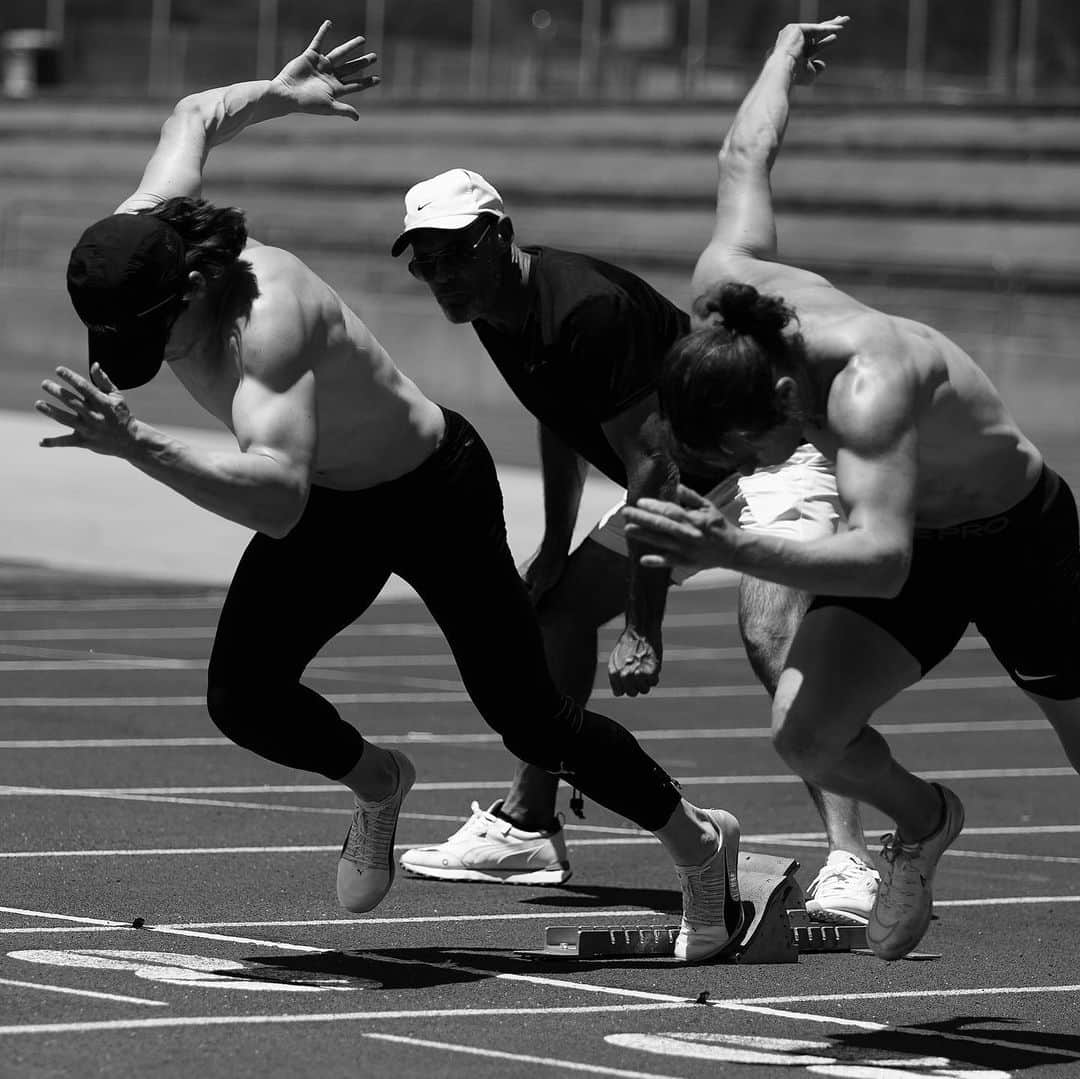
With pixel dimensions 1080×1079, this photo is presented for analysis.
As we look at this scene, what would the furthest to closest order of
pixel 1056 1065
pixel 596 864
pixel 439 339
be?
pixel 439 339 → pixel 596 864 → pixel 1056 1065

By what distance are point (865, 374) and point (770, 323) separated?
0.75 feet

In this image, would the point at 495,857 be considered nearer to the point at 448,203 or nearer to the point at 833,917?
the point at 833,917

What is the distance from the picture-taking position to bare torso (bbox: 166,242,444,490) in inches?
212

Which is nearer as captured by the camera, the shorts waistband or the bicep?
the shorts waistband

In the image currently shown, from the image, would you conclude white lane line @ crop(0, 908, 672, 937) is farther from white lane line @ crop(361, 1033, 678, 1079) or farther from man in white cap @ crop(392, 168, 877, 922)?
white lane line @ crop(361, 1033, 678, 1079)

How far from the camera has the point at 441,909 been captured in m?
6.78

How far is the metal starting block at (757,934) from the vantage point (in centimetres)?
601

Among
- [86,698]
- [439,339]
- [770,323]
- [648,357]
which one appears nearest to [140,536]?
[86,698]

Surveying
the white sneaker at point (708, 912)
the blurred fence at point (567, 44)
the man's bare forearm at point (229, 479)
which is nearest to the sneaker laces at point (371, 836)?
the white sneaker at point (708, 912)

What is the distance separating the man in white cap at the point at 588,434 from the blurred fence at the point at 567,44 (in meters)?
22.2

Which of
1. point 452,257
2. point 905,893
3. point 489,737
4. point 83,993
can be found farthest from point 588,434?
point 489,737

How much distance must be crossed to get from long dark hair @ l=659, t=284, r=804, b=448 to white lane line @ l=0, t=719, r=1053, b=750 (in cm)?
503

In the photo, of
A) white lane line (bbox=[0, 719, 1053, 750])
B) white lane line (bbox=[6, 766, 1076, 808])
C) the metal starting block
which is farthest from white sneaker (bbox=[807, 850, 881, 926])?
white lane line (bbox=[0, 719, 1053, 750])

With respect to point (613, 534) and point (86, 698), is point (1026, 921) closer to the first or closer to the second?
point (613, 534)
